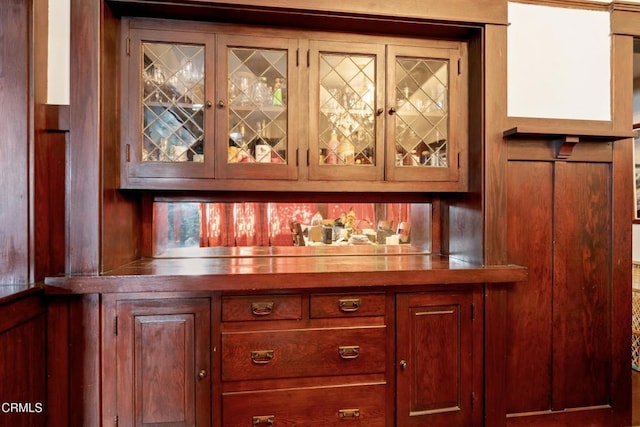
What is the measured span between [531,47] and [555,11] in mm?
249

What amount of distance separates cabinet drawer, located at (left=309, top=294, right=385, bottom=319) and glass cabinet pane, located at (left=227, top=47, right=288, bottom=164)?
0.72 meters

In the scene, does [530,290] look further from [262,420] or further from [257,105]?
[257,105]

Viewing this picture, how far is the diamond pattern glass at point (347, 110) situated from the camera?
1.87 meters

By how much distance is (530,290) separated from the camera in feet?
6.24

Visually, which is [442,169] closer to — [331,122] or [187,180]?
[331,122]

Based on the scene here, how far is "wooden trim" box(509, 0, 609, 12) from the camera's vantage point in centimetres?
193

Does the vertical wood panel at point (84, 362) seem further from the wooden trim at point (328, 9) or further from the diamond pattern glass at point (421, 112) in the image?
the diamond pattern glass at point (421, 112)

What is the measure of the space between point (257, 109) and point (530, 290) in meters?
1.74

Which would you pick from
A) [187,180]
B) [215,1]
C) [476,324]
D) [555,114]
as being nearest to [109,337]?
[187,180]

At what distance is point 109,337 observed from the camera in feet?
5.12

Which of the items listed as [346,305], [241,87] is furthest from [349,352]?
[241,87]

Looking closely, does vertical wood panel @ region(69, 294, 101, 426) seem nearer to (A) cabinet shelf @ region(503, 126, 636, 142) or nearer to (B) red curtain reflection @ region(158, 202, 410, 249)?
(B) red curtain reflection @ region(158, 202, 410, 249)

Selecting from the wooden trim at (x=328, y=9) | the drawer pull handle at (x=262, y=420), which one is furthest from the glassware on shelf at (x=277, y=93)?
the drawer pull handle at (x=262, y=420)

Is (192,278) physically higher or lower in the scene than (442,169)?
lower
